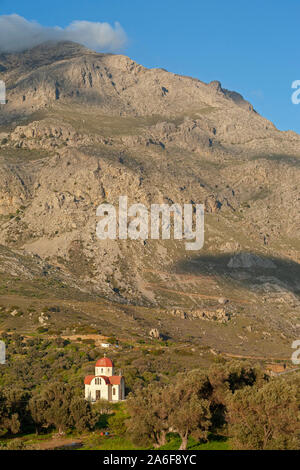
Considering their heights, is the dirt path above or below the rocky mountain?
below

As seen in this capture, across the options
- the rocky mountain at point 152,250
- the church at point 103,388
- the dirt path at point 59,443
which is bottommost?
the dirt path at point 59,443

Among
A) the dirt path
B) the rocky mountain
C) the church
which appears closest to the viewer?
the dirt path

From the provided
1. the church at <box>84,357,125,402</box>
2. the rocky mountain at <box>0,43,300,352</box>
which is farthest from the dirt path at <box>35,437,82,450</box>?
the rocky mountain at <box>0,43,300,352</box>

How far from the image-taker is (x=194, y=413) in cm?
4981

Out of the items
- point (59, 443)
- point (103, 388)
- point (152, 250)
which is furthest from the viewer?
point (152, 250)

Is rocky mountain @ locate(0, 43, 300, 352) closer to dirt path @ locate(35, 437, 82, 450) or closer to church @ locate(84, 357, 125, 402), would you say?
church @ locate(84, 357, 125, 402)

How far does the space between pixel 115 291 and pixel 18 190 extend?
172 feet

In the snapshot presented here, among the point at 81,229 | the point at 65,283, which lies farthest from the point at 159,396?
the point at 81,229

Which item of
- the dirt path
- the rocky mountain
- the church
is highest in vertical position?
the rocky mountain

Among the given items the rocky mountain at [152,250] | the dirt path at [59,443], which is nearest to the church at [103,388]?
the dirt path at [59,443]

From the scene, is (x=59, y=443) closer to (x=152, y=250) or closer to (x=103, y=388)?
(x=103, y=388)

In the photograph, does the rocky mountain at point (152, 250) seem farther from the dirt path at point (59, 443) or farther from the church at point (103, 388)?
the dirt path at point (59, 443)

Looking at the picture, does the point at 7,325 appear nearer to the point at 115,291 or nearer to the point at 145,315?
the point at 145,315

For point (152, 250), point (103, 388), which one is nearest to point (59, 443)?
point (103, 388)
